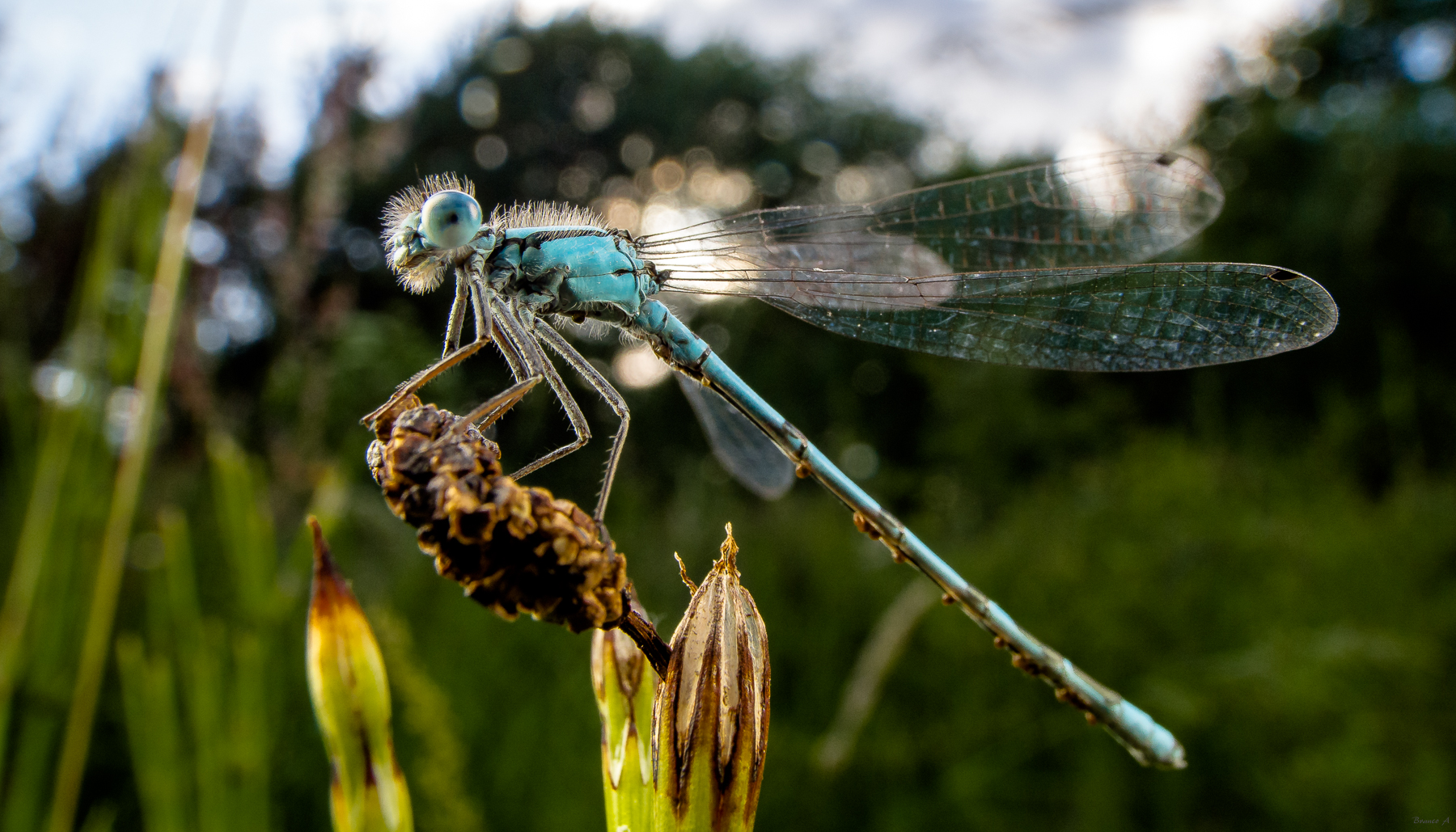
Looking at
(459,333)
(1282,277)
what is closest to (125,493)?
(459,333)

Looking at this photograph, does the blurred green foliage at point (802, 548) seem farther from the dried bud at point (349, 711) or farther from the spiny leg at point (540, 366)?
the dried bud at point (349, 711)

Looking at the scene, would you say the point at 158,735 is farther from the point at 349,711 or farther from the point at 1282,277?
the point at 1282,277

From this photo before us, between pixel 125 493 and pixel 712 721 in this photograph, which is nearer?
pixel 712 721

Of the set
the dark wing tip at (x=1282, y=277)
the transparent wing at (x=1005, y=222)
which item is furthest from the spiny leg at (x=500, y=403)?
the dark wing tip at (x=1282, y=277)

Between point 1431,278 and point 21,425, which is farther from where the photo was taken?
point 1431,278

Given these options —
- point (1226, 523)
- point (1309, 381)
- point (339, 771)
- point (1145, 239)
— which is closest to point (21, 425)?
point (339, 771)

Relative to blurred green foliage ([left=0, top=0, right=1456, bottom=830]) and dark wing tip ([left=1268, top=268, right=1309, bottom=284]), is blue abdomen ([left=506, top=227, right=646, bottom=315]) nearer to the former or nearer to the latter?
blurred green foliage ([left=0, top=0, right=1456, bottom=830])

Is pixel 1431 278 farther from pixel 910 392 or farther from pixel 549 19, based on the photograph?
pixel 549 19
